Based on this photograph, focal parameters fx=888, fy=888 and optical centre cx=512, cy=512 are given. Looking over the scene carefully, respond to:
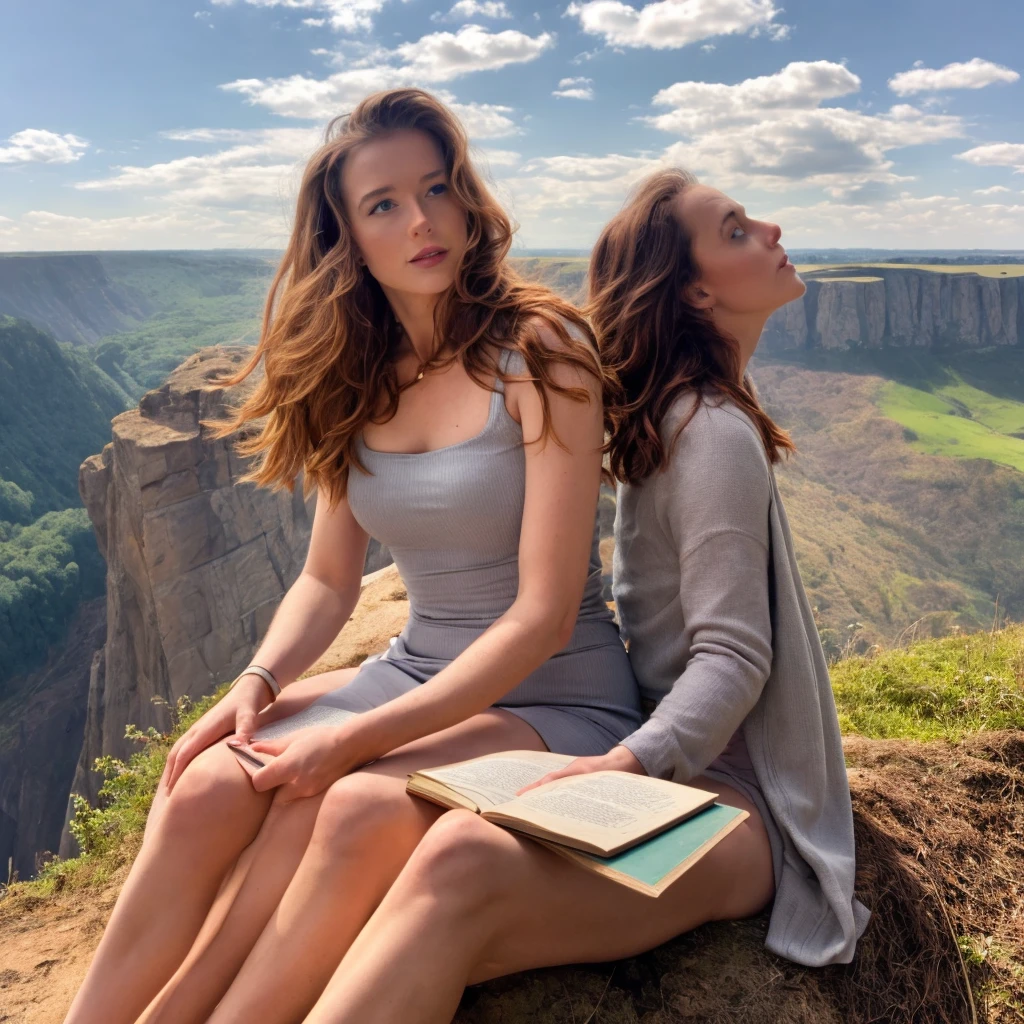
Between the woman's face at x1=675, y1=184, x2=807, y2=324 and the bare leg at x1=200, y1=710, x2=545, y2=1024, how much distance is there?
1.66 m

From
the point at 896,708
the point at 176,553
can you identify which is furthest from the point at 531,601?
the point at 176,553

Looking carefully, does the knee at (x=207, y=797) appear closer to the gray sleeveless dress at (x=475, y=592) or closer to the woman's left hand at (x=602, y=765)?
the gray sleeveless dress at (x=475, y=592)

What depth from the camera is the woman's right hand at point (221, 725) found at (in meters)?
2.29

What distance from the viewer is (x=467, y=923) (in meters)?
1.67

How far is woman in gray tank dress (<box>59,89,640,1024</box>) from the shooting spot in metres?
1.92

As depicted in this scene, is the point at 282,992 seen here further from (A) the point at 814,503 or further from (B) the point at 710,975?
(A) the point at 814,503

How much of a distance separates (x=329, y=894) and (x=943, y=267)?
93900 mm

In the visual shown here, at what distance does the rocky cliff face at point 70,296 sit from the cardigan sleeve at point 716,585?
84.5m

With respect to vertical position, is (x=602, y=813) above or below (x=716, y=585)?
below

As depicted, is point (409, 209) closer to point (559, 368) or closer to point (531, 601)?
point (559, 368)

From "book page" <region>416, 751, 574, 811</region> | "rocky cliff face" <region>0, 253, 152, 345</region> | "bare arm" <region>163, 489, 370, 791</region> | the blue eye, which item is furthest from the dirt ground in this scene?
"rocky cliff face" <region>0, 253, 152, 345</region>

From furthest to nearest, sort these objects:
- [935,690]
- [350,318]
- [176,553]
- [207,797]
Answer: [176,553] → [935,690] → [350,318] → [207,797]

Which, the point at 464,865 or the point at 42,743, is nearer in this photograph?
the point at 464,865

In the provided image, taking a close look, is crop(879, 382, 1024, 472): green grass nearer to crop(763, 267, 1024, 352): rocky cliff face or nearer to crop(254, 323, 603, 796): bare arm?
crop(763, 267, 1024, 352): rocky cliff face
